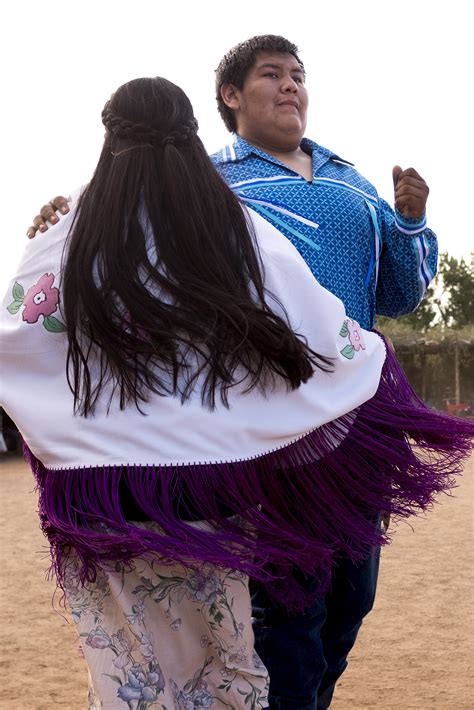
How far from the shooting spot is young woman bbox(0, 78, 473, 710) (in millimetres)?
1964

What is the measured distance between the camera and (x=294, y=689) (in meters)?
2.30

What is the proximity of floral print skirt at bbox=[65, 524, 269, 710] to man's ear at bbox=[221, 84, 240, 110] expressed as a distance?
130 centimetres

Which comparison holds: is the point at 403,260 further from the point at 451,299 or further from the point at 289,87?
the point at 451,299

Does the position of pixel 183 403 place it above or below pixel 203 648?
above

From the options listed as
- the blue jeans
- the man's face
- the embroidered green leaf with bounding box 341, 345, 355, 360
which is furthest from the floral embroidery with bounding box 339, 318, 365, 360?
the man's face

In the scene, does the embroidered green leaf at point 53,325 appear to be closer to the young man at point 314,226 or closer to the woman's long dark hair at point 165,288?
the woman's long dark hair at point 165,288

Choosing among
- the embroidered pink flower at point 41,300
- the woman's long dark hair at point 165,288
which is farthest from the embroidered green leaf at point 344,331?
the embroidered pink flower at point 41,300

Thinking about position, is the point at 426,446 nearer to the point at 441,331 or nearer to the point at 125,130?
the point at 125,130

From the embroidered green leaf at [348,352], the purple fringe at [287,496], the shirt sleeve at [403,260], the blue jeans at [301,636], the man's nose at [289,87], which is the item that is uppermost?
the man's nose at [289,87]

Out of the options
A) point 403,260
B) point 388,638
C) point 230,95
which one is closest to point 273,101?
point 230,95

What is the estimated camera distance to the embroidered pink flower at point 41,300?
204 cm

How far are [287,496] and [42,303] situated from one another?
2.22ft

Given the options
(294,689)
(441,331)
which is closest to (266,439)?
(294,689)

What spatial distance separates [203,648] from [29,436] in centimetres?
60
